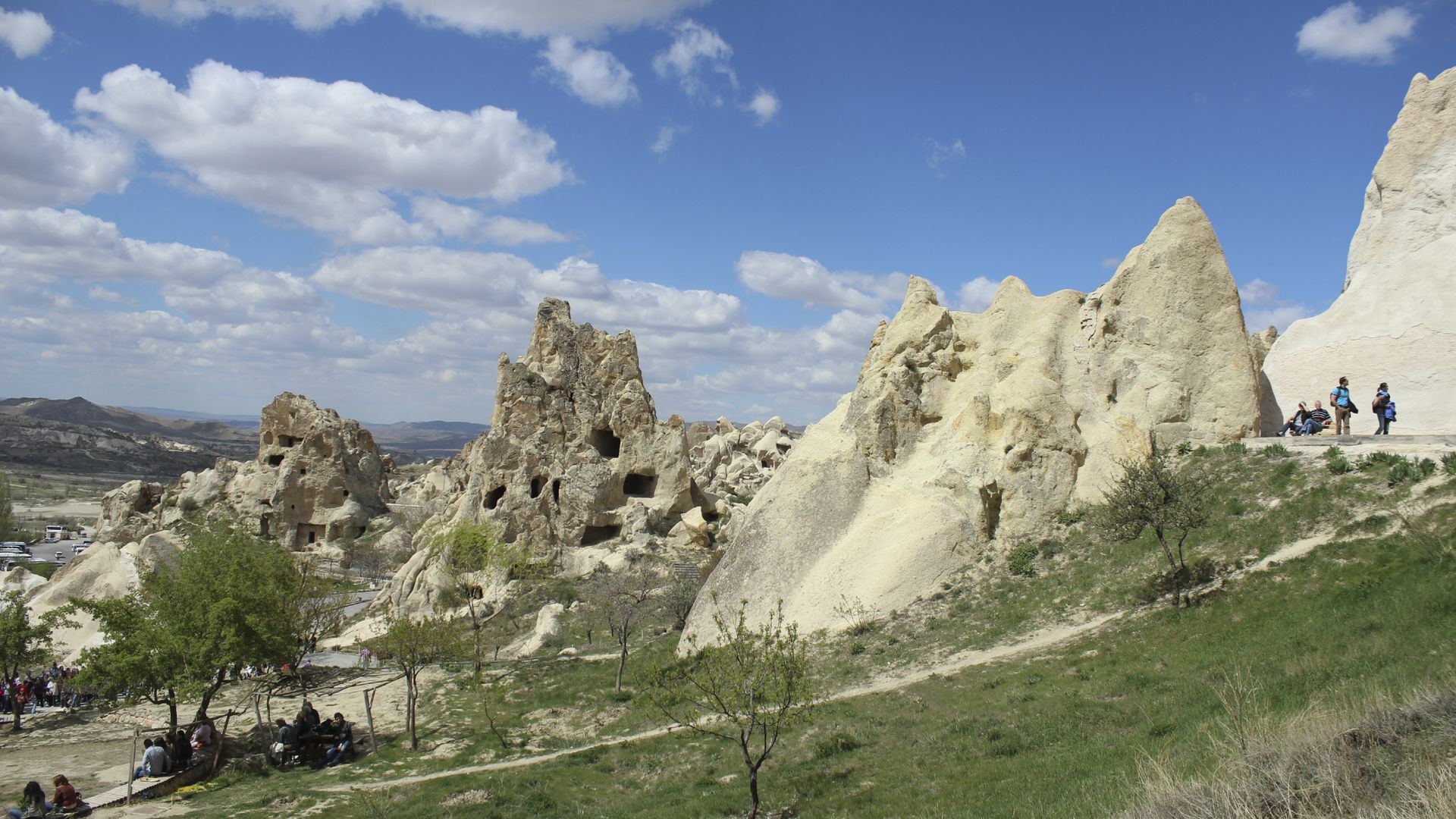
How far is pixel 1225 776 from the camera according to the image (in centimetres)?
738

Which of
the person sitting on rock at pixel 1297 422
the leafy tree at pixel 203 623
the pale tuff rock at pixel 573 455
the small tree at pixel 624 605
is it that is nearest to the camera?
the leafy tree at pixel 203 623

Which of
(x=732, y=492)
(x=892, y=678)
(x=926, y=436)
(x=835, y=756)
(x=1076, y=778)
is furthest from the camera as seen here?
(x=732, y=492)

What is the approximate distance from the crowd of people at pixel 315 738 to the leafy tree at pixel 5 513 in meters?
73.5

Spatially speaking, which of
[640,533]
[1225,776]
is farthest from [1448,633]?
[640,533]

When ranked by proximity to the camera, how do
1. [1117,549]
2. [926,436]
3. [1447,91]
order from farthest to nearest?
[926,436]
[1447,91]
[1117,549]

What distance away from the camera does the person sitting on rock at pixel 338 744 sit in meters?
20.2

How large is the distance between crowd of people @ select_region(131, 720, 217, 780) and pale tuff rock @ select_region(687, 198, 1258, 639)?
12.2 meters

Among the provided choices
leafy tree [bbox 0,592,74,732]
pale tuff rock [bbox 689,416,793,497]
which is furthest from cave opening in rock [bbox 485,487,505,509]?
leafy tree [bbox 0,592,74,732]

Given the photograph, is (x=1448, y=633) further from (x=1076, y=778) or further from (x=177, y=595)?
(x=177, y=595)

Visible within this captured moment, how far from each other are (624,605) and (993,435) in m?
11.6

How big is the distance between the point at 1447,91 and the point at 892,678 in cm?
2358

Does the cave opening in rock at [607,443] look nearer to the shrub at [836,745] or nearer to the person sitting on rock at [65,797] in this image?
the person sitting on rock at [65,797]

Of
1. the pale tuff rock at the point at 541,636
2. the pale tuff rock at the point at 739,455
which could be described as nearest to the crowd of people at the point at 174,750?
the pale tuff rock at the point at 541,636

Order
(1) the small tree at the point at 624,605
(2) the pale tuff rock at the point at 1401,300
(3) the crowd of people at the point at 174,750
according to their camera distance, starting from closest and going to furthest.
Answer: (3) the crowd of people at the point at 174,750 < (2) the pale tuff rock at the point at 1401,300 < (1) the small tree at the point at 624,605
